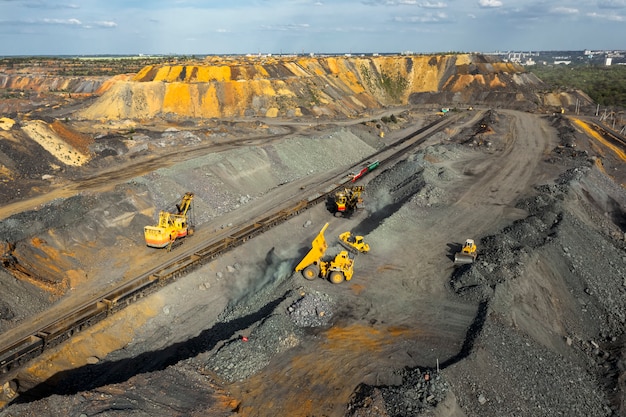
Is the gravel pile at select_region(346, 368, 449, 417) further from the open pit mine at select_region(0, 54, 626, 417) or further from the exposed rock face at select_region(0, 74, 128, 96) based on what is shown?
the exposed rock face at select_region(0, 74, 128, 96)

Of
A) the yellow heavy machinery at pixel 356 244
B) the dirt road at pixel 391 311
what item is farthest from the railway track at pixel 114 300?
the yellow heavy machinery at pixel 356 244

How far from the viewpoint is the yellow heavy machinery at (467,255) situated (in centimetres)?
2680

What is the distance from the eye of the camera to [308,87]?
8506cm

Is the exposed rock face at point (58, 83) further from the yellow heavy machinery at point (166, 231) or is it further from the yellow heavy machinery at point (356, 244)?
the yellow heavy machinery at point (356, 244)

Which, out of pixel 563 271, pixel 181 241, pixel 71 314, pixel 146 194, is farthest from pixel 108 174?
pixel 563 271

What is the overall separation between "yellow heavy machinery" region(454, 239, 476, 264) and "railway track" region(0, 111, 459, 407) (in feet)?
46.0

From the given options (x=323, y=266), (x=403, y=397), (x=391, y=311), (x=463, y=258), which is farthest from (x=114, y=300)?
(x=463, y=258)

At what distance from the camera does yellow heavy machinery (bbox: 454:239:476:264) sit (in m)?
26.8

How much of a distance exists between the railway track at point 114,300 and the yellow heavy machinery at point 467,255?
46.0ft

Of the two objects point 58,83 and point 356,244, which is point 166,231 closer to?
point 356,244

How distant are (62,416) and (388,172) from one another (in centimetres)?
3785

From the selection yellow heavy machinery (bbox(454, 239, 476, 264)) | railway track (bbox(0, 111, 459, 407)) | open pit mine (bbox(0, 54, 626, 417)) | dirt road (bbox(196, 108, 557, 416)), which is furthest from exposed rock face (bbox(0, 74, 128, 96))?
yellow heavy machinery (bbox(454, 239, 476, 264))

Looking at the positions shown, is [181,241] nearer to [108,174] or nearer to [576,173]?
[108,174]

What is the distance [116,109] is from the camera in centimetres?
6962
